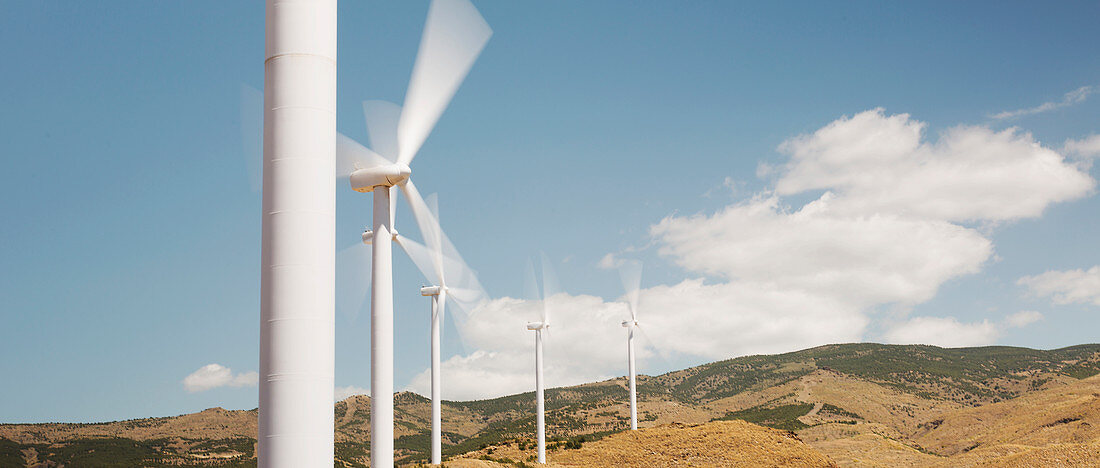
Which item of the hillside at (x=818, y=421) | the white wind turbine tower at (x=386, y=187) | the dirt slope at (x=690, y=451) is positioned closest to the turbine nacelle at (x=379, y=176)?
the white wind turbine tower at (x=386, y=187)

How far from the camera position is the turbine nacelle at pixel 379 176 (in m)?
30.1

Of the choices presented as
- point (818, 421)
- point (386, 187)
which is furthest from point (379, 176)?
point (818, 421)

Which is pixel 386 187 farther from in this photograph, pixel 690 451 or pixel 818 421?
pixel 818 421

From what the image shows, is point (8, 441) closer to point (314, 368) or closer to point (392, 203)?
point (392, 203)

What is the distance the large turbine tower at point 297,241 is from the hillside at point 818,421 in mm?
59299

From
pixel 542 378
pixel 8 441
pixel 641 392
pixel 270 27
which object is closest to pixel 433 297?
pixel 542 378

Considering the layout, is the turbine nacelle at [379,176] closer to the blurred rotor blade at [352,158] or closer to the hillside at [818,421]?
the blurred rotor blade at [352,158]

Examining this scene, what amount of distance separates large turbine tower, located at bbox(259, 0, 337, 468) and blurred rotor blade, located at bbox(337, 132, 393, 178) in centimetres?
1453

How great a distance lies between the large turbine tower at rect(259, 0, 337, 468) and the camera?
14.9 m

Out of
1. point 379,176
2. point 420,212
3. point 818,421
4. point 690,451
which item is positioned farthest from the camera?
point 818,421

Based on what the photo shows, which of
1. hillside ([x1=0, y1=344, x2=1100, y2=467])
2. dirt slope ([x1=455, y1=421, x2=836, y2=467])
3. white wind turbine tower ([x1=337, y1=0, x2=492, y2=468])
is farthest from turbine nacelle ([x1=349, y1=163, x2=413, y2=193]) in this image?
hillside ([x1=0, y1=344, x2=1100, y2=467])

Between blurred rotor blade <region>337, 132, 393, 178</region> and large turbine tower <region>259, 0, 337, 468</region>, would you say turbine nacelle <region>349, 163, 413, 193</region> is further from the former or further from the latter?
large turbine tower <region>259, 0, 337, 468</region>

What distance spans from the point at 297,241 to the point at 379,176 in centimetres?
1521

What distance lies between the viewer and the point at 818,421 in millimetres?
121562
